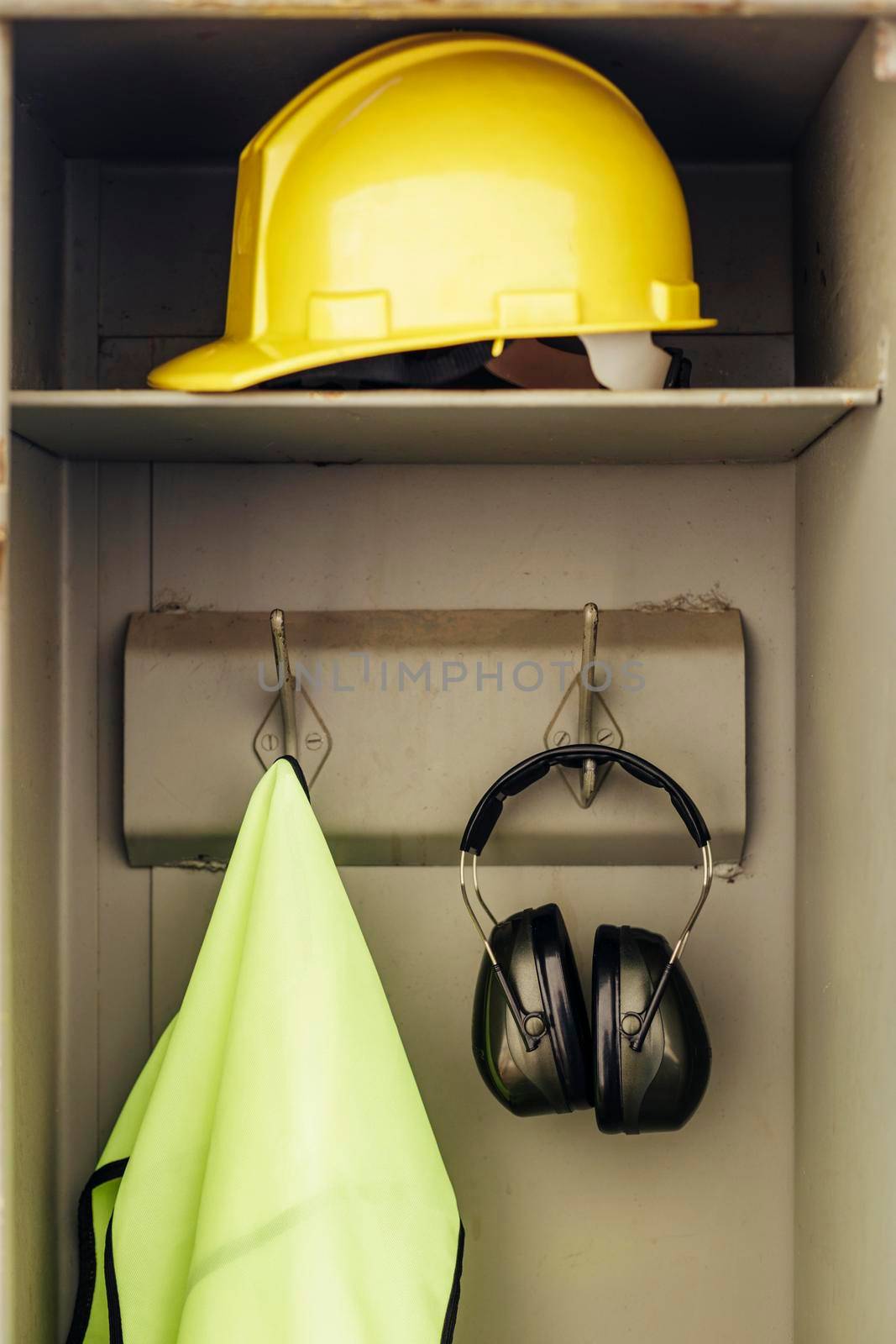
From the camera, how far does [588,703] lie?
1171 millimetres

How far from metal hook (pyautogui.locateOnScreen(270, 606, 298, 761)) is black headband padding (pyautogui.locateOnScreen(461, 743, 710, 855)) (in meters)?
0.19

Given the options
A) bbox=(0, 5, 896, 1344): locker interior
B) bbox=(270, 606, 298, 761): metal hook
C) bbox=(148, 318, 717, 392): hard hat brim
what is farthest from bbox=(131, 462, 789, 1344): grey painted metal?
bbox=(148, 318, 717, 392): hard hat brim

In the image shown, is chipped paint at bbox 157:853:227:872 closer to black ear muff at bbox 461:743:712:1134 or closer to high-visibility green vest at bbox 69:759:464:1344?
high-visibility green vest at bbox 69:759:464:1344

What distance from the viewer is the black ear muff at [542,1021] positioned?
1.04 m

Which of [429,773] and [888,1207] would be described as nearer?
[888,1207]

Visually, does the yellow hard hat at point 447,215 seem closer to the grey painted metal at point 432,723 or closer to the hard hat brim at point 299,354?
the hard hat brim at point 299,354

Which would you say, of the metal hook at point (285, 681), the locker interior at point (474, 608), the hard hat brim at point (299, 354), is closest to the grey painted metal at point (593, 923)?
the locker interior at point (474, 608)

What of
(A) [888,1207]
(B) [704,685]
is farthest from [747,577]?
(A) [888,1207]

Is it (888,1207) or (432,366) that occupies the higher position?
(432,366)

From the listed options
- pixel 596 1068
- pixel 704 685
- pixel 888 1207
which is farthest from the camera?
pixel 704 685

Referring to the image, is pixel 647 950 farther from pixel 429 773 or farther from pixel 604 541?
pixel 604 541

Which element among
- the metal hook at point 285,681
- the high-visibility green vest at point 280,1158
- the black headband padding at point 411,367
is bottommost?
the high-visibility green vest at point 280,1158

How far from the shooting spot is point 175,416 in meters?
0.98

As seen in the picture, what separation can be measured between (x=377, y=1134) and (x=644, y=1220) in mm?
412
